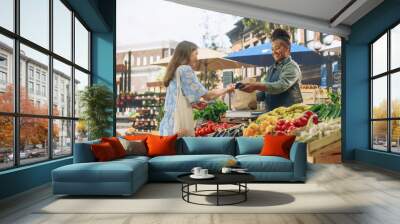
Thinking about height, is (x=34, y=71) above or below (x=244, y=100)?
above

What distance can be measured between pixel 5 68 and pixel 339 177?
5632 mm

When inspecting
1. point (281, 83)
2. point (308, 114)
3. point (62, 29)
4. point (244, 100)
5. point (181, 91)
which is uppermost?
point (62, 29)

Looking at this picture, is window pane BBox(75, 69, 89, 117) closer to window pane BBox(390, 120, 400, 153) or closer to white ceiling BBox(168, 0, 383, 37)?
white ceiling BBox(168, 0, 383, 37)

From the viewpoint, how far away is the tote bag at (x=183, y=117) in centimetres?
981

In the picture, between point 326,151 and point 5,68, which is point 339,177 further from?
point 5,68

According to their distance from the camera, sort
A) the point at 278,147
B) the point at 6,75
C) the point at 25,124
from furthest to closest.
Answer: the point at 278,147
the point at 25,124
the point at 6,75

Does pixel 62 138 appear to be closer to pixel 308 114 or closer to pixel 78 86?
pixel 78 86

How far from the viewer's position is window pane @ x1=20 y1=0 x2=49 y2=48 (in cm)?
566

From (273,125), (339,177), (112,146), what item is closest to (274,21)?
(273,125)

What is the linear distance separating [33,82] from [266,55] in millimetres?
5963

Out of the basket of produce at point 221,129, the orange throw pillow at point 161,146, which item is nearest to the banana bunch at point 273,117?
the basket of produce at point 221,129

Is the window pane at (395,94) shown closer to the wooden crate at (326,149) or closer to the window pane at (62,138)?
the wooden crate at (326,149)

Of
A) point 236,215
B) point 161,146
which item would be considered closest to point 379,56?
point 161,146

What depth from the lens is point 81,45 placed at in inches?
332
